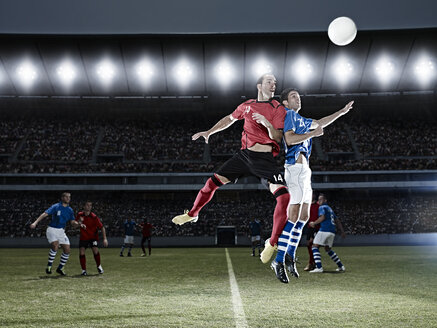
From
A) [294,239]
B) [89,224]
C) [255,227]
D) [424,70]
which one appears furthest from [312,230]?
[424,70]

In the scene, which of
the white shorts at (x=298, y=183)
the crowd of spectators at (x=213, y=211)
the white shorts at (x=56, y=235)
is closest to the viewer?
the white shorts at (x=298, y=183)

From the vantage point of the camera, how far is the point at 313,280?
12.7m

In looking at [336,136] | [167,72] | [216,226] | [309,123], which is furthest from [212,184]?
[336,136]

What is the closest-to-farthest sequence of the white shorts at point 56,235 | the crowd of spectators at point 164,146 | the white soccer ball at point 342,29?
the white soccer ball at point 342,29 → the white shorts at point 56,235 → the crowd of spectators at point 164,146

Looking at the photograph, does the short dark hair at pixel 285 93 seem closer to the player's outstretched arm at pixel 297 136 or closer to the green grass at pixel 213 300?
the player's outstretched arm at pixel 297 136

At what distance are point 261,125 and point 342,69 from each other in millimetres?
45005

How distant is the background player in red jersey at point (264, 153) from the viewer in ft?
11.0

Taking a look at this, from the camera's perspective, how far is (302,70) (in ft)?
148

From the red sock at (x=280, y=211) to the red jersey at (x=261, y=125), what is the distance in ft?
1.10

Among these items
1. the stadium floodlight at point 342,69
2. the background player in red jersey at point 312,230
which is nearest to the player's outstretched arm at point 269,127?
the background player in red jersey at point 312,230

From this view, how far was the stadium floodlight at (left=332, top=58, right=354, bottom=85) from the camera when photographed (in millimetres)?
45197

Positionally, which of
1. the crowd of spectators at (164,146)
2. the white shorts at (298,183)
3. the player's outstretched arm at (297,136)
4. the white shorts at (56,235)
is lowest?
the white shorts at (56,235)

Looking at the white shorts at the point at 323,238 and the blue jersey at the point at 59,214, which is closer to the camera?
the white shorts at the point at 323,238

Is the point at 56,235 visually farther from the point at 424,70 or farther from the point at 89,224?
the point at 424,70
